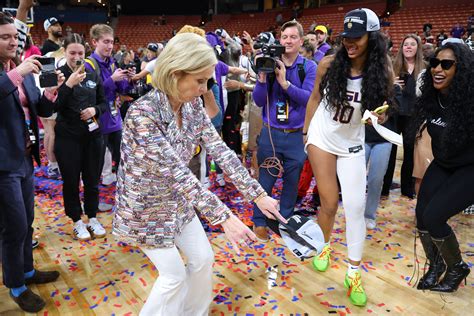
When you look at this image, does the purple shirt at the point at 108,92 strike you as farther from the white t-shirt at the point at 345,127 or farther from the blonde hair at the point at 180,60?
the blonde hair at the point at 180,60

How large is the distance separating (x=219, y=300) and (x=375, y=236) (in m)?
1.66

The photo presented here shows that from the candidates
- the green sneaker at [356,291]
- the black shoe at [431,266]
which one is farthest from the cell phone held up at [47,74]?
the black shoe at [431,266]

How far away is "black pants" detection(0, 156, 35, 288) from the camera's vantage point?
215 cm

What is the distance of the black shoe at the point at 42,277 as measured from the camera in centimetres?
259

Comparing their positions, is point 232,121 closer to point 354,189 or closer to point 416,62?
point 416,62

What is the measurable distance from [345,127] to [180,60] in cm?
131

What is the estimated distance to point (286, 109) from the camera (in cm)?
311

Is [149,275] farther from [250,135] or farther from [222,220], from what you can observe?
[250,135]

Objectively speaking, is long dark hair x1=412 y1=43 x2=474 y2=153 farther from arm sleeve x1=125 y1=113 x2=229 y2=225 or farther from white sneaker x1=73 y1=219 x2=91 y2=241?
white sneaker x1=73 y1=219 x2=91 y2=241

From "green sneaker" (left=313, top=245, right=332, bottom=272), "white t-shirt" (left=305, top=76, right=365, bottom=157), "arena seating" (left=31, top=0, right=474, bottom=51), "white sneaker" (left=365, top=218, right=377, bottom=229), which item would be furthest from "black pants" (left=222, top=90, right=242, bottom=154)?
"arena seating" (left=31, top=0, right=474, bottom=51)

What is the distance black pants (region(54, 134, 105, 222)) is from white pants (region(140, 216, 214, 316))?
63.7 inches

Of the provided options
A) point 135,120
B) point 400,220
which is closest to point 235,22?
point 400,220

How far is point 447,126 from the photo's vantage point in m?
2.30

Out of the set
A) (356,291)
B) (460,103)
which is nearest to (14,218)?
(356,291)
